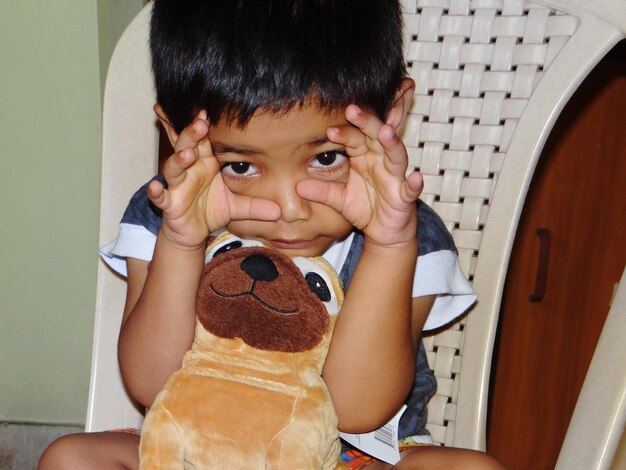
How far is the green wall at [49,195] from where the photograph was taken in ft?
4.60

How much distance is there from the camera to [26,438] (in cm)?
160

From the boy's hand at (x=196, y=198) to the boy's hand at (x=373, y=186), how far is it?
0.06 metres

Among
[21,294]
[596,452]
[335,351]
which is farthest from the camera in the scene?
[21,294]

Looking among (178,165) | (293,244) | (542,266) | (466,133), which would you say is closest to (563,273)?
(542,266)

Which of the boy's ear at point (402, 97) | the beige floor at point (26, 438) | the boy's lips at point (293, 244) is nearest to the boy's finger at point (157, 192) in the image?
the boy's lips at point (293, 244)

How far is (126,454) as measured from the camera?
86cm

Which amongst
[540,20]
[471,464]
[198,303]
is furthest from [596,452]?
[540,20]

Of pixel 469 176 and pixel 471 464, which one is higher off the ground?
pixel 469 176

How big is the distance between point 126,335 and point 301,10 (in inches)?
14.8

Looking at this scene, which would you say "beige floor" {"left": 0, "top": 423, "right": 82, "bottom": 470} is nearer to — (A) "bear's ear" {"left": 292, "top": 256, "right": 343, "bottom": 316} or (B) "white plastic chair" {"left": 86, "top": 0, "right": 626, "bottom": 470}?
(B) "white plastic chair" {"left": 86, "top": 0, "right": 626, "bottom": 470}

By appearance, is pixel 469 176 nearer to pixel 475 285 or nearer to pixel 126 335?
pixel 475 285

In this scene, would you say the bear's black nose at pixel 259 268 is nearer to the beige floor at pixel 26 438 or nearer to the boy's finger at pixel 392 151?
the boy's finger at pixel 392 151

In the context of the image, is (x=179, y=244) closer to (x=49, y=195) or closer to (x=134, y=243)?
(x=134, y=243)

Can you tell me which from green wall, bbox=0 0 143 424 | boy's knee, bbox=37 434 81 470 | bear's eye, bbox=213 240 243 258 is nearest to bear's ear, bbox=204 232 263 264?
bear's eye, bbox=213 240 243 258
